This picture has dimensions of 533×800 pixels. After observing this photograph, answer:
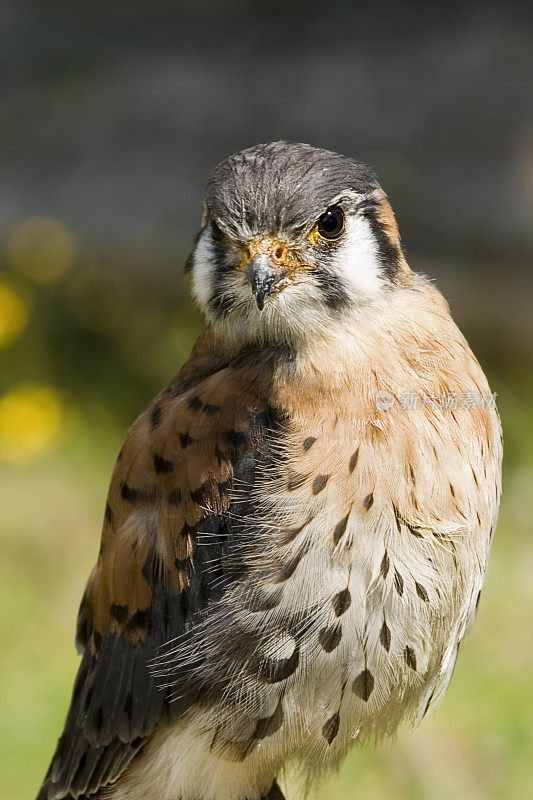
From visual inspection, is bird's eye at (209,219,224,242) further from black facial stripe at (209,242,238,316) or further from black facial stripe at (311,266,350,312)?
black facial stripe at (311,266,350,312)

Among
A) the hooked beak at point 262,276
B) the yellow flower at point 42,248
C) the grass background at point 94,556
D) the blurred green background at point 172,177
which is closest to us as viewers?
the hooked beak at point 262,276

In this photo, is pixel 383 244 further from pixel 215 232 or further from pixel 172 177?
pixel 172 177

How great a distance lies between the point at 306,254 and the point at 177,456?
→ 24.7 inches

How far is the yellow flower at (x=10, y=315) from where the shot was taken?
6074 mm

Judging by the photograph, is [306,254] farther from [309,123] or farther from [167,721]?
[309,123]

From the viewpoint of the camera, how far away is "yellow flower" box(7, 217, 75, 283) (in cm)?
679

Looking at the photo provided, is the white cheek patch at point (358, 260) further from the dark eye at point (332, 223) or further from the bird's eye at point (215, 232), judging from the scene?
the bird's eye at point (215, 232)

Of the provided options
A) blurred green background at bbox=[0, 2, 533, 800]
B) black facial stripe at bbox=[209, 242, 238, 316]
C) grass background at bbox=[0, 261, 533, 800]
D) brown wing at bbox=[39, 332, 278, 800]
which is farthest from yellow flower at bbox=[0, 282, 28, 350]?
black facial stripe at bbox=[209, 242, 238, 316]

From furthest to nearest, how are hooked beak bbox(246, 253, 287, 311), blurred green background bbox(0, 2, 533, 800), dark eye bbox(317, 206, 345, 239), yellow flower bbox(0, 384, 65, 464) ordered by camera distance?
blurred green background bbox(0, 2, 533, 800) → yellow flower bbox(0, 384, 65, 464) → dark eye bbox(317, 206, 345, 239) → hooked beak bbox(246, 253, 287, 311)

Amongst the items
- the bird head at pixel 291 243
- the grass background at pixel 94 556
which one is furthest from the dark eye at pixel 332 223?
the grass background at pixel 94 556

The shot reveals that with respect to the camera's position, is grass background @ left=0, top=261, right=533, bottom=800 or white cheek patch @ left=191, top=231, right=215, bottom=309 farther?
grass background @ left=0, top=261, right=533, bottom=800

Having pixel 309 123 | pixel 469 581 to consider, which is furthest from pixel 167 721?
pixel 309 123

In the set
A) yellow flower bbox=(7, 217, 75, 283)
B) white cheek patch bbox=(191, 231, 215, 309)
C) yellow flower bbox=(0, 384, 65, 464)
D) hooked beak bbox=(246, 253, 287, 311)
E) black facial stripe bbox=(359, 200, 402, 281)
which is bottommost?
hooked beak bbox=(246, 253, 287, 311)

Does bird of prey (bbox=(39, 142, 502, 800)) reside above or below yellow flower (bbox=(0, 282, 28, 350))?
below
